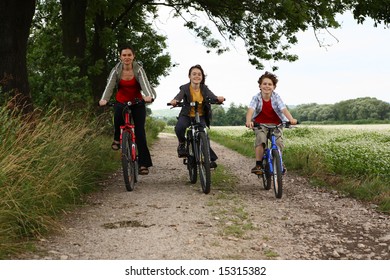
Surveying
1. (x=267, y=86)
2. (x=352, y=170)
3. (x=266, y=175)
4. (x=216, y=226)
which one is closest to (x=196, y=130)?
(x=267, y=86)

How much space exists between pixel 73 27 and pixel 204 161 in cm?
893

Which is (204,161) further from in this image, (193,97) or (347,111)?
(347,111)

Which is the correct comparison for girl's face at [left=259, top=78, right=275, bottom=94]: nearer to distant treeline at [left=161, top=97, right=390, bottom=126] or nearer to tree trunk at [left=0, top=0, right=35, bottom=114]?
tree trunk at [left=0, top=0, right=35, bottom=114]

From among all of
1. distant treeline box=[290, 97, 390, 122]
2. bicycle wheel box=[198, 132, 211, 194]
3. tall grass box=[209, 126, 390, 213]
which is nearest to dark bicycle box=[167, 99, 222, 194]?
bicycle wheel box=[198, 132, 211, 194]

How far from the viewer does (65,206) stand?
7.00m

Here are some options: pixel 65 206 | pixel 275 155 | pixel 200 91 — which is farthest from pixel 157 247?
pixel 200 91

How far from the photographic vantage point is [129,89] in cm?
870

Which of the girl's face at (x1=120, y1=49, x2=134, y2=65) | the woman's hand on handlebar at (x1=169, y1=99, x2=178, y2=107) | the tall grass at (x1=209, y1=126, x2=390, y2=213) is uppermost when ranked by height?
the girl's face at (x1=120, y1=49, x2=134, y2=65)

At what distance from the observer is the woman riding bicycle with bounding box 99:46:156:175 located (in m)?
8.52

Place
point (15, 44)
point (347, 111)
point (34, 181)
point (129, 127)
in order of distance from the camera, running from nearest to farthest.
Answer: point (34, 181) < point (129, 127) < point (15, 44) < point (347, 111)

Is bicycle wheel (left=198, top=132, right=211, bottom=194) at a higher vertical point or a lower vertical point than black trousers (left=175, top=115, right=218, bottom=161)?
lower

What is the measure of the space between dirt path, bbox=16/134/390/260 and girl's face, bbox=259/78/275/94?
1.71m

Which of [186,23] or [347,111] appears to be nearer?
[186,23]

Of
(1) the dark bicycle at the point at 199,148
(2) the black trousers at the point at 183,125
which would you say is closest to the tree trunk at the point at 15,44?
(2) the black trousers at the point at 183,125
